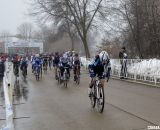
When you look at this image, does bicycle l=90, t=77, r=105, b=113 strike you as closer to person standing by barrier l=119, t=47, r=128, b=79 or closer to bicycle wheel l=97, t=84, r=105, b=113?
bicycle wheel l=97, t=84, r=105, b=113

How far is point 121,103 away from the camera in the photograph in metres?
12.2

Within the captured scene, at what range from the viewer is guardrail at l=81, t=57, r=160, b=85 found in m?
18.3

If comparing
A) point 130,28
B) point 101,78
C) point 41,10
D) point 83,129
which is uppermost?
point 41,10

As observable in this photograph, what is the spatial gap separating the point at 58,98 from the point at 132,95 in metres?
2.72

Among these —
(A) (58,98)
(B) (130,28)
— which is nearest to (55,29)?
(B) (130,28)

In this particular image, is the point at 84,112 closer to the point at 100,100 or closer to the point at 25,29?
the point at 100,100

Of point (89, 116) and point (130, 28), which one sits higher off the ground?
point (130, 28)

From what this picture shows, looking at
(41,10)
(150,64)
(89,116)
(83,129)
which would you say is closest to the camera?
(83,129)

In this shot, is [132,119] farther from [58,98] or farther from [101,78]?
[58,98]

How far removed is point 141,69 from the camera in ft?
65.4

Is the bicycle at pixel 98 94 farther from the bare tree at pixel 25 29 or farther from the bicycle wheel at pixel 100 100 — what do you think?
the bare tree at pixel 25 29

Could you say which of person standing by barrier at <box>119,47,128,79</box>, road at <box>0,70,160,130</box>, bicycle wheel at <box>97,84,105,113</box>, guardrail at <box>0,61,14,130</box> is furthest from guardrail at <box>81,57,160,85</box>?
bicycle wheel at <box>97,84,105,113</box>

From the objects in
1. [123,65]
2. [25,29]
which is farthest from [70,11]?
[25,29]

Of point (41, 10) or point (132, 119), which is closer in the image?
point (132, 119)
